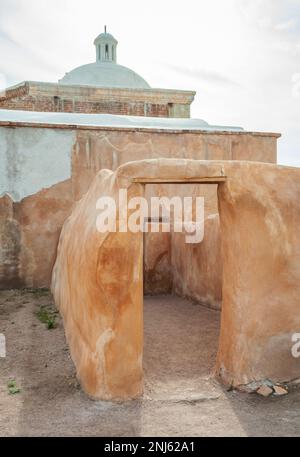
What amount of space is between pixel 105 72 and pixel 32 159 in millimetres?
12573

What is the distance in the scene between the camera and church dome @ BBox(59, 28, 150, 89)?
1962 centimetres

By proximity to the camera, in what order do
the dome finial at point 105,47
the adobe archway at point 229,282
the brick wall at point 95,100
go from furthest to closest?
the dome finial at point 105,47
the brick wall at point 95,100
the adobe archway at point 229,282

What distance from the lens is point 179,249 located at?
905 cm

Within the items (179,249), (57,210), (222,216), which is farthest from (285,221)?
(57,210)

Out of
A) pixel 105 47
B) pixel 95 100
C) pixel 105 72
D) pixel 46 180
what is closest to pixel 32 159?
pixel 46 180

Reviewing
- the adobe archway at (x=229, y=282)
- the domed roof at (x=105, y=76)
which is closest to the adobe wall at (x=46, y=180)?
the adobe archway at (x=229, y=282)

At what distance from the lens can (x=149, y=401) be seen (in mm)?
4328

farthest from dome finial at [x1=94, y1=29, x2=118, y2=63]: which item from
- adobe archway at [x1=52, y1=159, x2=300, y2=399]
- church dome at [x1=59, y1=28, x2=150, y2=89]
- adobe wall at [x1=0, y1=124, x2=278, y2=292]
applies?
adobe archway at [x1=52, y1=159, x2=300, y2=399]

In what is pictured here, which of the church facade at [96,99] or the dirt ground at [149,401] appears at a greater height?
the church facade at [96,99]

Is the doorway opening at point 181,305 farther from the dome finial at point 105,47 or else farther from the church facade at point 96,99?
the dome finial at point 105,47

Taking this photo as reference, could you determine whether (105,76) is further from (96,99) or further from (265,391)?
(265,391)

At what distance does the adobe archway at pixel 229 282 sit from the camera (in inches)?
169
